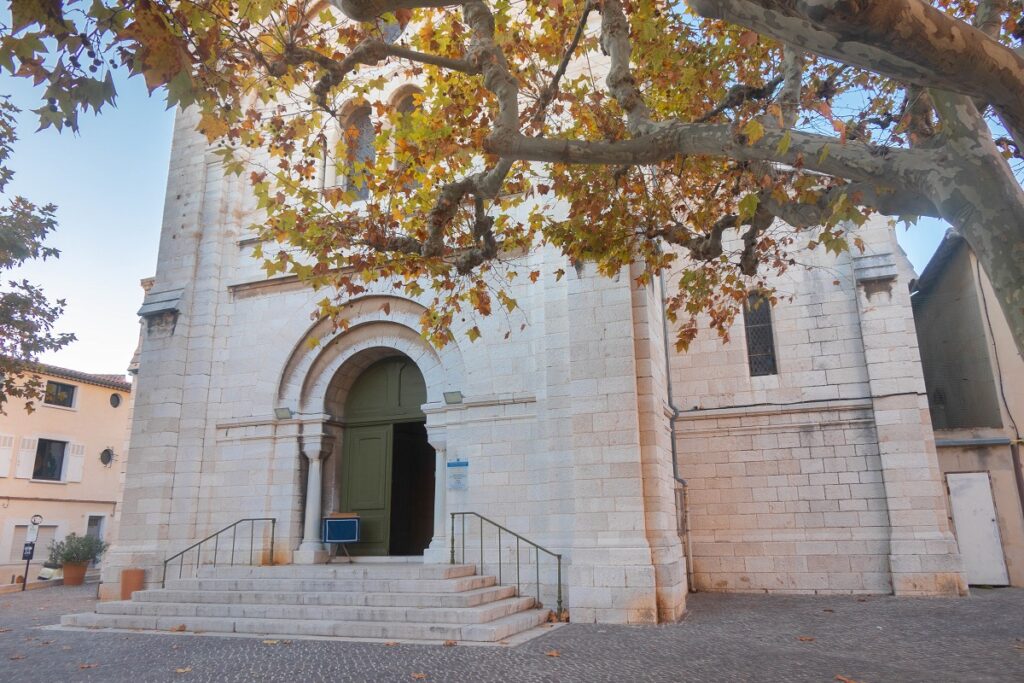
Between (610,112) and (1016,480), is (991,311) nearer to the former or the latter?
(1016,480)

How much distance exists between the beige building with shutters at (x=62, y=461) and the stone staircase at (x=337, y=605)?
54.2ft

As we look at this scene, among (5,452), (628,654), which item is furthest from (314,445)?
(5,452)

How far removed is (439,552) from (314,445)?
2.92 metres

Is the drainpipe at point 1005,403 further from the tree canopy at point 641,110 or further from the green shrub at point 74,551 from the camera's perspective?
the green shrub at point 74,551

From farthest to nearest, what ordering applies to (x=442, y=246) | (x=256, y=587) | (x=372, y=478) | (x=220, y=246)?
1. (x=220, y=246)
2. (x=372, y=478)
3. (x=256, y=587)
4. (x=442, y=246)

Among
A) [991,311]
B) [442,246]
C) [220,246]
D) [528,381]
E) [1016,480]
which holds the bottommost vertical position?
[1016,480]

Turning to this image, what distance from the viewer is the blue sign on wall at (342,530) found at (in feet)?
36.7

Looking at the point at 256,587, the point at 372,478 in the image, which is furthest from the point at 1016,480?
the point at 256,587

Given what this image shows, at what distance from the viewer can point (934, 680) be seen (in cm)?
594

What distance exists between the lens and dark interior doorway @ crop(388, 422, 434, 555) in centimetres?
1272

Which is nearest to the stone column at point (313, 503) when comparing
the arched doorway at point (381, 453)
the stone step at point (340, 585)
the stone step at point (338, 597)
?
the arched doorway at point (381, 453)

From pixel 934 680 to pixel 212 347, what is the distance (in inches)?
457

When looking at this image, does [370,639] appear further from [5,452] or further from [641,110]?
[5,452]

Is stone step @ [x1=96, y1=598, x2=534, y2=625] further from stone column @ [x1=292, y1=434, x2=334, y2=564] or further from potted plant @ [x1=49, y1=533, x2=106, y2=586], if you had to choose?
potted plant @ [x1=49, y1=533, x2=106, y2=586]
